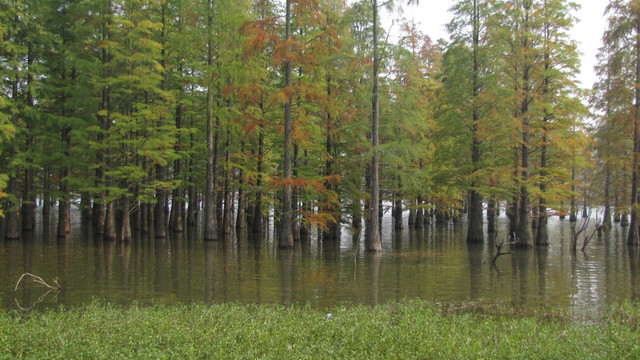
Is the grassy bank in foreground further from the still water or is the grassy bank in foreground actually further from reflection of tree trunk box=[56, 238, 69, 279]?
reflection of tree trunk box=[56, 238, 69, 279]

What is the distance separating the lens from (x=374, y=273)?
18172mm

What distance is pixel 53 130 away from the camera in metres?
28.5

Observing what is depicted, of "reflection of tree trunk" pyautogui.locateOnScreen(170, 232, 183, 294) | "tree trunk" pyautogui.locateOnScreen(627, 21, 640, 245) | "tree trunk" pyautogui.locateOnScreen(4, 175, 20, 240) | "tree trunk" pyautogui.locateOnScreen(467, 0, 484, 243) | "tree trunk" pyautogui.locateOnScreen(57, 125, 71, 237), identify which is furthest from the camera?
"tree trunk" pyautogui.locateOnScreen(467, 0, 484, 243)

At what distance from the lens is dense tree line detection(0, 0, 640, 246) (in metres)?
26.0

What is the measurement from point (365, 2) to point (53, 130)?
63.4 ft

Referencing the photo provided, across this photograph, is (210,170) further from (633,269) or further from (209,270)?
(633,269)

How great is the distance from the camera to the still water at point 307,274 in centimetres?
1341

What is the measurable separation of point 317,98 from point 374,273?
1158cm

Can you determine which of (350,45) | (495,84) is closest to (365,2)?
(350,45)

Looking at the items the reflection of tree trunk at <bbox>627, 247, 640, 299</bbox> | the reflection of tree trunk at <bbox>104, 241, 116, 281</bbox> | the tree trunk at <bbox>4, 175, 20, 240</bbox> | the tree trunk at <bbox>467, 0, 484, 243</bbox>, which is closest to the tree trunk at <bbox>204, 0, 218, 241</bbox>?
the reflection of tree trunk at <bbox>104, 241, 116, 281</bbox>

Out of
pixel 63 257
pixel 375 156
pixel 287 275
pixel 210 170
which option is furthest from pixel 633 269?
pixel 63 257

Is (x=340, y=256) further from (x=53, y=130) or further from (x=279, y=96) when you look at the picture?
(x=53, y=130)

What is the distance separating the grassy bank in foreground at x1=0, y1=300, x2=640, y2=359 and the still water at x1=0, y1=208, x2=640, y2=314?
3035mm

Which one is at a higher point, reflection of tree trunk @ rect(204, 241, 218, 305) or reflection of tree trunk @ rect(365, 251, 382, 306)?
reflection of tree trunk @ rect(204, 241, 218, 305)
